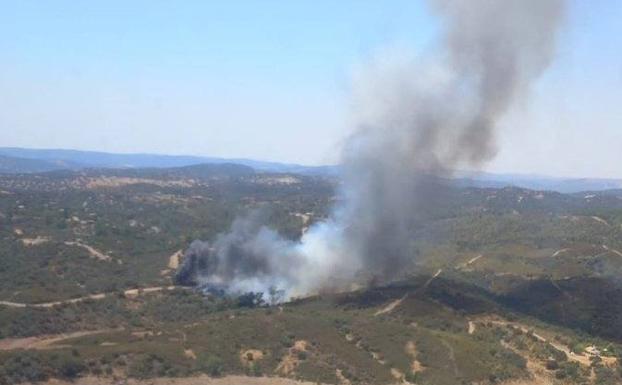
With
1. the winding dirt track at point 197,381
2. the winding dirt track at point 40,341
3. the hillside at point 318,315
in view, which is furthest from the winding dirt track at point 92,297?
the winding dirt track at point 197,381

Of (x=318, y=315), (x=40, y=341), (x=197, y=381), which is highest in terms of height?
(x=318, y=315)

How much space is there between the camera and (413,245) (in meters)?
144

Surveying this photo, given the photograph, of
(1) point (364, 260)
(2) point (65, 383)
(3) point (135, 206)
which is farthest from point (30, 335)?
(3) point (135, 206)

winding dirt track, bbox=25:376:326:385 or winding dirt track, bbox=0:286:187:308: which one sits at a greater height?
winding dirt track, bbox=25:376:326:385

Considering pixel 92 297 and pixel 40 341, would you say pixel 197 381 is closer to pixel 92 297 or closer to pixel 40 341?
pixel 40 341

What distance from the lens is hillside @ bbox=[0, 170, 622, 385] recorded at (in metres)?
67.1

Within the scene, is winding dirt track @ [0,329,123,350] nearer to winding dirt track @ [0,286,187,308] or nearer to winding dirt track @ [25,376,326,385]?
winding dirt track @ [25,376,326,385]

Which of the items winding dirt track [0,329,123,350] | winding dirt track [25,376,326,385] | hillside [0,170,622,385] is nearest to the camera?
winding dirt track [25,376,326,385]

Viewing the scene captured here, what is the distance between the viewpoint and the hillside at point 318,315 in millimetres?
67125

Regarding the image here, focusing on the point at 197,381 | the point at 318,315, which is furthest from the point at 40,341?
Answer: the point at 318,315

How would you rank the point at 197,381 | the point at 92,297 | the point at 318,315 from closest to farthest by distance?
the point at 197,381 < the point at 318,315 < the point at 92,297

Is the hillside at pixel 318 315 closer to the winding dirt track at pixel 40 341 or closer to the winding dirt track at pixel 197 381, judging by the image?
→ the winding dirt track at pixel 40 341

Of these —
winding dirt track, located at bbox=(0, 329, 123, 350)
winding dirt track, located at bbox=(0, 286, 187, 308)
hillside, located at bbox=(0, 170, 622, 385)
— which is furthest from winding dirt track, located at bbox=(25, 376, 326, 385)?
winding dirt track, located at bbox=(0, 286, 187, 308)

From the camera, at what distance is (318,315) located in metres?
84.1
